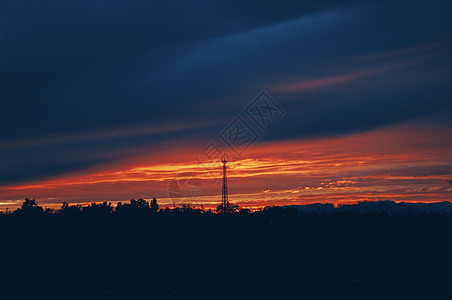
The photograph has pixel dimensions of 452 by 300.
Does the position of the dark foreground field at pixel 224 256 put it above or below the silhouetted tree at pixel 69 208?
below

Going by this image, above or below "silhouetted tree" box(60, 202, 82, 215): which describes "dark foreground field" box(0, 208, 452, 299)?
below

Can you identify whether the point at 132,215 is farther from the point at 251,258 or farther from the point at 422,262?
the point at 422,262

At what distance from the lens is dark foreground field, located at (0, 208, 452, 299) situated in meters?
23.2

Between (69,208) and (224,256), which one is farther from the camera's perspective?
(69,208)

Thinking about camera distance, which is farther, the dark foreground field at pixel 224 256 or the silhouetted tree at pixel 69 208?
the silhouetted tree at pixel 69 208

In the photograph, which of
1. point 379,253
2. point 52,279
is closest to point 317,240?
point 379,253

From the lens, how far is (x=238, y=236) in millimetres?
30594

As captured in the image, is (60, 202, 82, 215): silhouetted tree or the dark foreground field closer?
the dark foreground field

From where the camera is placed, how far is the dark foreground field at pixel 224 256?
23.2 m

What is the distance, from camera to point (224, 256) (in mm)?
28188

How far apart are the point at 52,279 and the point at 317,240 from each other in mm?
16225

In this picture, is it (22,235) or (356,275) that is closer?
(356,275)

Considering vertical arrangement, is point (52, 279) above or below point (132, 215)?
below

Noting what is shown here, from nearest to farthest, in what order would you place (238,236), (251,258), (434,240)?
(251,258)
(238,236)
(434,240)
